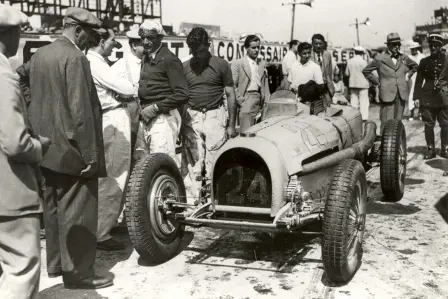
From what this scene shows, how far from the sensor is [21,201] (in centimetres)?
314

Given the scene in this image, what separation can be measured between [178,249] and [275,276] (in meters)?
1.14

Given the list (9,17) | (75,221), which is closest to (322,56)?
(75,221)

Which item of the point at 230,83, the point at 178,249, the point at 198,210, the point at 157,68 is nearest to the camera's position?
the point at 198,210

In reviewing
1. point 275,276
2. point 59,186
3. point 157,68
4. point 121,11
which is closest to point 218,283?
point 275,276

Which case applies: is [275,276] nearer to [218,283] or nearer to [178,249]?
[218,283]

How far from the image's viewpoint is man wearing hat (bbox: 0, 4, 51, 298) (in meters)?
3.08

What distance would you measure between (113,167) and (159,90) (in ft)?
3.39

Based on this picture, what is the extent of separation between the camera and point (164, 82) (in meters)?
6.05

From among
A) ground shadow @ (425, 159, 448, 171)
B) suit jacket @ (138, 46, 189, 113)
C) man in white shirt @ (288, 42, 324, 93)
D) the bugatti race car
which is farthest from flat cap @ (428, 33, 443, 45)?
suit jacket @ (138, 46, 189, 113)

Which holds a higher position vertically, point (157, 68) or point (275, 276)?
point (157, 68)

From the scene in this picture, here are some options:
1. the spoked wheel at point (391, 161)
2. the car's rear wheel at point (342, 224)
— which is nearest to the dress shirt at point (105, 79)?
the car's rear wheel at point (342, 224)

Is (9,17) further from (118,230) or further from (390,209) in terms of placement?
(390,209)

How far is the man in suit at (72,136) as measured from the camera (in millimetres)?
4246

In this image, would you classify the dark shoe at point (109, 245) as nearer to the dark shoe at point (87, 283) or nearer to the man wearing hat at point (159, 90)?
the dark shoe at point (87, 283)
